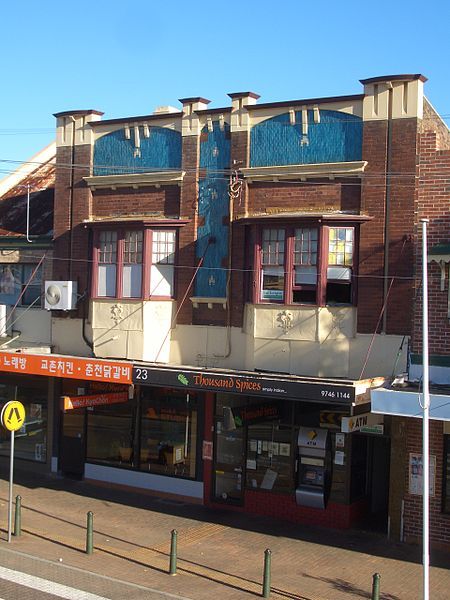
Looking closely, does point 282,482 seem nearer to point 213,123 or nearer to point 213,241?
point 213,241

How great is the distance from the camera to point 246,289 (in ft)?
59.3

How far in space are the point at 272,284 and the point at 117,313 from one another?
4.10 m

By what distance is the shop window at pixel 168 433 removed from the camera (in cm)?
1931

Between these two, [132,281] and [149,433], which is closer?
[132,281]

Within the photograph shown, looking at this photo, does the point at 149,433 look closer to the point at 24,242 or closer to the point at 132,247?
the point at 132,247

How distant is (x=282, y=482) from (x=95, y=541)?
456 cm

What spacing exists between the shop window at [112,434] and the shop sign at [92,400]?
699 millimetres

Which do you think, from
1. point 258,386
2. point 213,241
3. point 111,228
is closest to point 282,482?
point 258,386

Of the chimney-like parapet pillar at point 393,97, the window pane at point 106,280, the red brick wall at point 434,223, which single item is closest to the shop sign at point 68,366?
the window pane at point 106,280

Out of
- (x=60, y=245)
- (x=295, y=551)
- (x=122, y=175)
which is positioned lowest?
(x=295, y=551)

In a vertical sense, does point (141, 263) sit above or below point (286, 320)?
above

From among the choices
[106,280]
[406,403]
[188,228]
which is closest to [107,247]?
[106,280]

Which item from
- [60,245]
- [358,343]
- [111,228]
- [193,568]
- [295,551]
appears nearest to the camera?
[193,568]

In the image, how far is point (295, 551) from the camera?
15328mm
